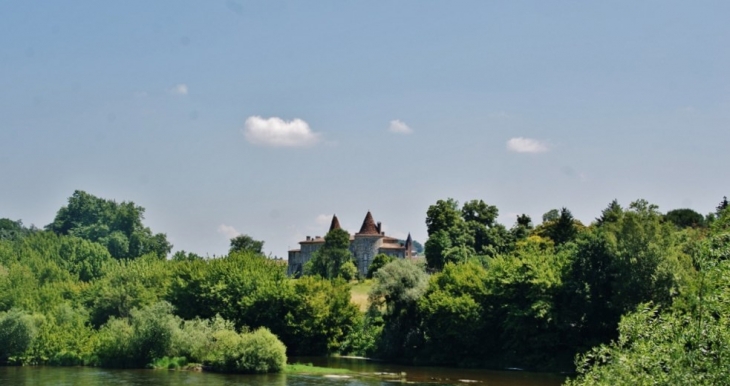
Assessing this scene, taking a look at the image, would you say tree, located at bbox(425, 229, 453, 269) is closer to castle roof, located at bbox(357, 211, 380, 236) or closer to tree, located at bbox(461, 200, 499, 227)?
tree, located at bbox(461, 200, 499, 227)

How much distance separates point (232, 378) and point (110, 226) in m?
103

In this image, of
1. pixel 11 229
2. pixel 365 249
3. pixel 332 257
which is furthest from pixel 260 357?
pixel 11 229

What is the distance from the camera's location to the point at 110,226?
140 meters

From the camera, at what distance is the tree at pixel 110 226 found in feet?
434

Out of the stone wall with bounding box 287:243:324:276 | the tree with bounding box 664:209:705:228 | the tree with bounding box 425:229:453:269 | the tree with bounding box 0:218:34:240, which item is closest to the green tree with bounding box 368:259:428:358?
the tree with bounding box 425:229:453:269

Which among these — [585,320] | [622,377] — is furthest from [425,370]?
[622,377]

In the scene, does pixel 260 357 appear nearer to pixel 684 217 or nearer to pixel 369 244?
pixel 684 217

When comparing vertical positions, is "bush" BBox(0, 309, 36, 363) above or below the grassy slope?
below

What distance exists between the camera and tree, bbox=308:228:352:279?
4392 inches

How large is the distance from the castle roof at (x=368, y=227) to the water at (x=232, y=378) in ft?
270

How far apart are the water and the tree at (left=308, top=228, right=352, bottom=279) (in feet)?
194

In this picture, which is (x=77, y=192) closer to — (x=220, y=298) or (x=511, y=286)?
(x=220, y=298)

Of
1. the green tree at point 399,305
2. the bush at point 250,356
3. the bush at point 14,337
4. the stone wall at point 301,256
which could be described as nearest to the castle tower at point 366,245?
the stone wall at point 301,256

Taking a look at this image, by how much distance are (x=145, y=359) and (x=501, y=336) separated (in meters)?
24.4
